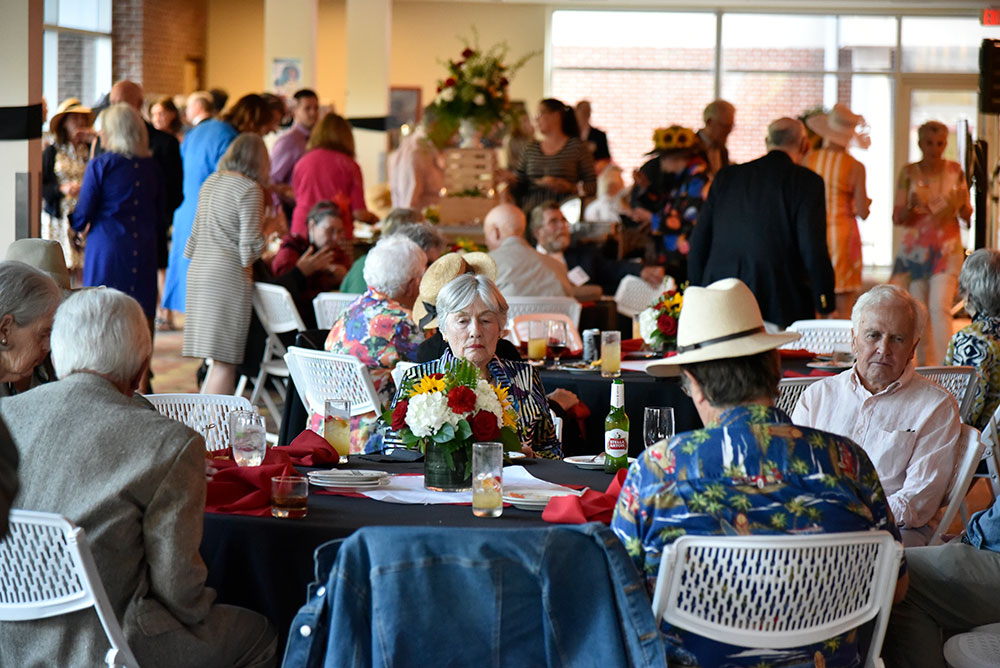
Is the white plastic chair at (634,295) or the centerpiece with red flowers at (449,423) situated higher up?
the white plastic chair at (634,295)

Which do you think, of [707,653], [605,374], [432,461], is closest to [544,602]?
[707,653]

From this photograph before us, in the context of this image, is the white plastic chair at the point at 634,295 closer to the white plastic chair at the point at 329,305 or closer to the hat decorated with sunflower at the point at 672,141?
the hat decorated with sunflower at the point at 672,141

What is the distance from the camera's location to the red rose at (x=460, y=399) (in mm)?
3129

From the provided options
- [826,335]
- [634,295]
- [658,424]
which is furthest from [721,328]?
[634,295]

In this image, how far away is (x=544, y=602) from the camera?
217 centimetres

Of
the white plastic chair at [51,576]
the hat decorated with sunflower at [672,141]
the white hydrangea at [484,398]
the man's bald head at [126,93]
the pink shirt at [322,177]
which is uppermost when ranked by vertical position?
the man's bald head at [126,93]

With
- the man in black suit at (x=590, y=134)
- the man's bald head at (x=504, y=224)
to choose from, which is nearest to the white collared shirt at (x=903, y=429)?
the man's bald head at (x=504, y=224)

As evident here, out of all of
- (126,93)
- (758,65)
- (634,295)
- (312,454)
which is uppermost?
(758,65)

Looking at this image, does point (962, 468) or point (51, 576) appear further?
point (962, 468)

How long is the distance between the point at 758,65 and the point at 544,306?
1242cm

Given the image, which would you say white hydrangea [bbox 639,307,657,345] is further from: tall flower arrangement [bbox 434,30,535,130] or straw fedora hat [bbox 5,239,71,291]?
tall flower arrangement [bbox 434,30,535,130]

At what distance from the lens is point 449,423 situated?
314cm

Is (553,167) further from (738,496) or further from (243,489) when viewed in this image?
(738,496)

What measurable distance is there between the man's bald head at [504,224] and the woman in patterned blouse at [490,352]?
3.12m
